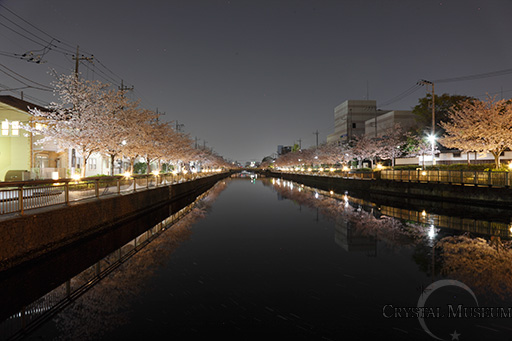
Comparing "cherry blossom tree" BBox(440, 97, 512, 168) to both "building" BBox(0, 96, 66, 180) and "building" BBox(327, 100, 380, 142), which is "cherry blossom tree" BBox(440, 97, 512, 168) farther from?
"building" BBox(327, 100, 380, 142)

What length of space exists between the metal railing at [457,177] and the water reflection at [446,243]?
20.6ft

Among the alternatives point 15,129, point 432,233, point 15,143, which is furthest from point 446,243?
point 15,129

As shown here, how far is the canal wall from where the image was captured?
26.8ft

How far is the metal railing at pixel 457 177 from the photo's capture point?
20531 mm

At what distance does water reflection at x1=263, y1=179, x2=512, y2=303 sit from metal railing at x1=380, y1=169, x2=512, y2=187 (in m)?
6.28

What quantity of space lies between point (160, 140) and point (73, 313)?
35427 millimetres

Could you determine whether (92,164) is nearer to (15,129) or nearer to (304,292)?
(15,129)

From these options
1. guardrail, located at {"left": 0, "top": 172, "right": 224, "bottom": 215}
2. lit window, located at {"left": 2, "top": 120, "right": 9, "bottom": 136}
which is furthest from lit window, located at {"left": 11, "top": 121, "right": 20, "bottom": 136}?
guardrail, located at {"left": 0, "top": 172, "right": 224, "bottom": 215}

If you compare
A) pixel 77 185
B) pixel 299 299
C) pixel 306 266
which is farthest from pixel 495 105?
pixel 77 185

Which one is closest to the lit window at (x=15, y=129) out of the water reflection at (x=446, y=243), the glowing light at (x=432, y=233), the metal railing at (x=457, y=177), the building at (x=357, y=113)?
the water reflection at (x=446, y=243)

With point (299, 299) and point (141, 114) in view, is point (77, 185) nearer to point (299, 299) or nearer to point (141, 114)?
point (299, 299)

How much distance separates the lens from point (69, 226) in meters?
10.8

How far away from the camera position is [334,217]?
18.2m

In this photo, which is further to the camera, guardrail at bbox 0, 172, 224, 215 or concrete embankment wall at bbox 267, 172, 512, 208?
concrete embankment wall at bbox 267, 172, 512, 208
